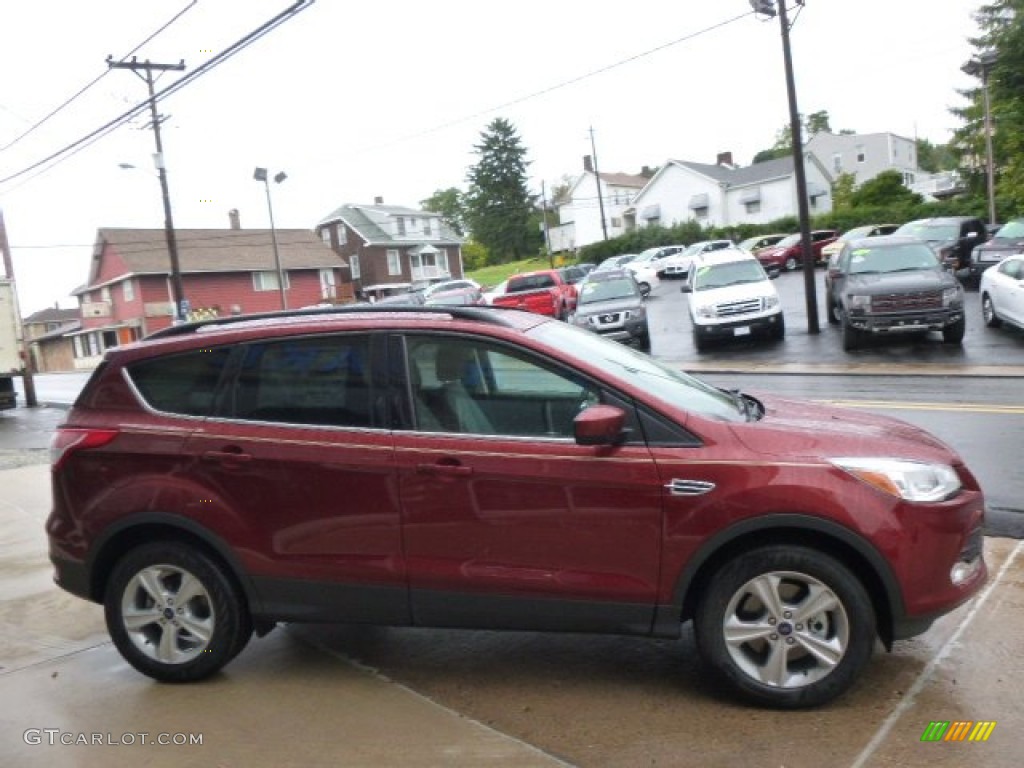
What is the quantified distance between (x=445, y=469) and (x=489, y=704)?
107 centimetres

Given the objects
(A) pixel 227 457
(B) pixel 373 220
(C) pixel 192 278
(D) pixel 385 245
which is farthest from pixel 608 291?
(B) pixel 373 220

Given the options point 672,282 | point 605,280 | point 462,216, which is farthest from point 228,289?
point 462,216

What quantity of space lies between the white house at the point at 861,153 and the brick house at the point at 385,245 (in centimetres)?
3604

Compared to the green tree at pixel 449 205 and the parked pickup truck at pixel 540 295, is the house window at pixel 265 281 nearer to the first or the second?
the parked pickup truck at pixel 540 295

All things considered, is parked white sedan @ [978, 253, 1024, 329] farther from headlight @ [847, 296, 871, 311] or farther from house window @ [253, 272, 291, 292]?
house window @ [253, 272, 291, 292]

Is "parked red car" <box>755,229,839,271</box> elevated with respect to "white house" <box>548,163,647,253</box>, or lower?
lower

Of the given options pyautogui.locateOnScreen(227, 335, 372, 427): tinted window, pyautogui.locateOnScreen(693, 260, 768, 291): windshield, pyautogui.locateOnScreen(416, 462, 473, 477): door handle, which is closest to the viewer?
pyautogui.locateOnScreen(416, 462, 473, 477): door handle

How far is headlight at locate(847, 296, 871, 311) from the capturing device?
15.6m

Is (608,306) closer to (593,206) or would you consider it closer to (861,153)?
(593,206)

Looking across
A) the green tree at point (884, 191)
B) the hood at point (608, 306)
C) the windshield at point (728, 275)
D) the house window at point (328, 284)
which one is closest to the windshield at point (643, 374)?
the windshield at point (728, 275)

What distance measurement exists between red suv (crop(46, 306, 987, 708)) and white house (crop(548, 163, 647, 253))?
3107 inches

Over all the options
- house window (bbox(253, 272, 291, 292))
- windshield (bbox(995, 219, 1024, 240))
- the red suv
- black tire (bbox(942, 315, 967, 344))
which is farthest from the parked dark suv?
house window (bbox(253, 272, 291, 292))

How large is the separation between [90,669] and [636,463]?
3147 mm

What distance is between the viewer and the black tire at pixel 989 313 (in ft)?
55.4
